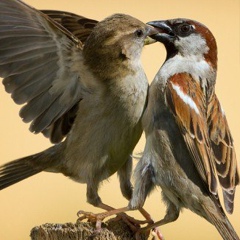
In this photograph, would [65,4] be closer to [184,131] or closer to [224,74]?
[224,74]

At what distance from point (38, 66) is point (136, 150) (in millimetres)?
735

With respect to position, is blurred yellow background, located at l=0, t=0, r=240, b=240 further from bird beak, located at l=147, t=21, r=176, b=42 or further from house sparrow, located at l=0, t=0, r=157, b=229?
bird beak, located at l=147, t=21, r=176, b=42

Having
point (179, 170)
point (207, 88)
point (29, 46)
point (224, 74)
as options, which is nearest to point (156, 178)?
point (179, 170)

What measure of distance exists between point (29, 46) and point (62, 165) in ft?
1.93

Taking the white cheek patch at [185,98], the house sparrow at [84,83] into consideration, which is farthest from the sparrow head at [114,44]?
the white cheek patch at [185,98]

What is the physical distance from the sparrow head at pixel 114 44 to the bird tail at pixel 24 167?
53 cm

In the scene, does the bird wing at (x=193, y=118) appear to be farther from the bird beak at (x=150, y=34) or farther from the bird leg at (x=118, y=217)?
the bird leg at (x=118, y=217)

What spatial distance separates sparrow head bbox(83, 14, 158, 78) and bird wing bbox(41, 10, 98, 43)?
0.69 m

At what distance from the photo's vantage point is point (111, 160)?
5.34 m

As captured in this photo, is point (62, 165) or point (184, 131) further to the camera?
point (62, 165)

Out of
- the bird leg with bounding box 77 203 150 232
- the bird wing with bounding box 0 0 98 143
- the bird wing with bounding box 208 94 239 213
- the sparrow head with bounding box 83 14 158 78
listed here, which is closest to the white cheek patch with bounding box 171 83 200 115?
the bird wing with bounding box 208 94 239 213

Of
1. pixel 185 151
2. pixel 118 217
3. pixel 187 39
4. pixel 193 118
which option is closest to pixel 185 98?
pixel 193 118

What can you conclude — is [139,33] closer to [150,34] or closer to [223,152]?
[150,34]

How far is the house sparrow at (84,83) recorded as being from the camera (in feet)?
17.3
